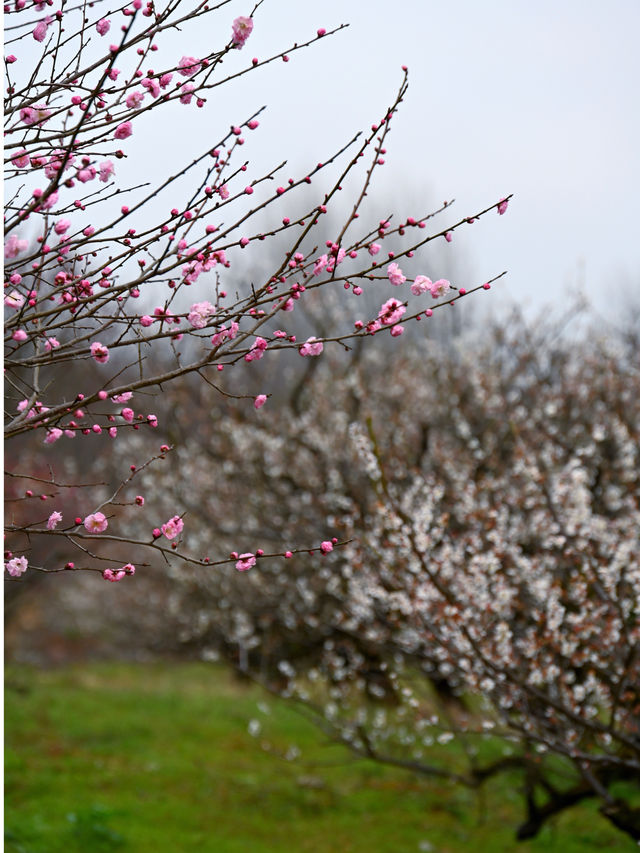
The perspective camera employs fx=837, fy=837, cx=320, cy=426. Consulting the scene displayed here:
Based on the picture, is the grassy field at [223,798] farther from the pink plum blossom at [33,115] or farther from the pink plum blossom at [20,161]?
the pink plum blossom at [33,115]

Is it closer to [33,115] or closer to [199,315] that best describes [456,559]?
[199,315]

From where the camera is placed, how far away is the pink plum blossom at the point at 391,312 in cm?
272

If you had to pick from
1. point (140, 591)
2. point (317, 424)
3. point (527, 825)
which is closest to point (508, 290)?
point (317, 424)

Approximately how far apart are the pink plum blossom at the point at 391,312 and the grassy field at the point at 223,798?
440cm

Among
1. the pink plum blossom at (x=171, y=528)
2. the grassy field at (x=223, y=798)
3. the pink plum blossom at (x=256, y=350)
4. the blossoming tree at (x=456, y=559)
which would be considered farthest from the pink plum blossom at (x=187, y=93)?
the grassy field at (x=223, y=798)

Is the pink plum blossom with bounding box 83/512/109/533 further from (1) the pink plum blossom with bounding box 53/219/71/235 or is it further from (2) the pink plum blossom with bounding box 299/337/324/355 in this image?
(1) the pink plum blossom with bounding box 53/219/71/235

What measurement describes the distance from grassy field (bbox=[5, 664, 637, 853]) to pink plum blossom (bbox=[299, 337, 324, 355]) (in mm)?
4182

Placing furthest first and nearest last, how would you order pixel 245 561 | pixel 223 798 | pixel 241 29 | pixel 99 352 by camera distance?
pixel 223 798
pixel 241 29
pixel 245 561
pixel 99 352

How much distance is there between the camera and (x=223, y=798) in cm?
733

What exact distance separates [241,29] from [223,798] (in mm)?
6482

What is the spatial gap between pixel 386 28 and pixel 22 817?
5.84m

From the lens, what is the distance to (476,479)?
27.0 feet

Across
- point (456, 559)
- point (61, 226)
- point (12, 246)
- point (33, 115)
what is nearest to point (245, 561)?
point (12, 246)

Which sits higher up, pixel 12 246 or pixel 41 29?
pixel 41 29
